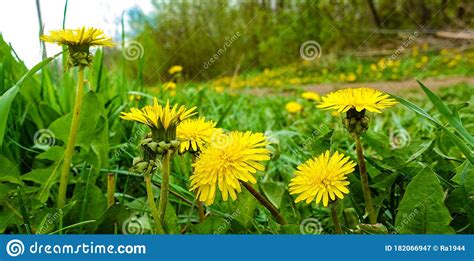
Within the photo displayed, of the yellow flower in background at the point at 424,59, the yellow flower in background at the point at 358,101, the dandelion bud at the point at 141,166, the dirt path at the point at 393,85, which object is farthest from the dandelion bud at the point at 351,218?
the yellow flower in background at the point at 424,59

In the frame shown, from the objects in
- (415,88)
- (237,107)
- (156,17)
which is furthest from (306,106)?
(156,17)

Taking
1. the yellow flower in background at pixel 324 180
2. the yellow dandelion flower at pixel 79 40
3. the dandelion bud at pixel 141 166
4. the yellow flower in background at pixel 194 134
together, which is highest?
the yellow dandelion flower at pixel 79 40

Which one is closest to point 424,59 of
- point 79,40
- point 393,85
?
point 393,85

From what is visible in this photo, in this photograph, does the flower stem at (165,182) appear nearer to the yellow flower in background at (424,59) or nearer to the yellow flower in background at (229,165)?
the yellow flower in background at (229,165)

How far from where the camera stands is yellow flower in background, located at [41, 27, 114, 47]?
728 millimetres

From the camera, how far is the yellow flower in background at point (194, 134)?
0.67 metres

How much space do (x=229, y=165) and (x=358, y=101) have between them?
0.50ft

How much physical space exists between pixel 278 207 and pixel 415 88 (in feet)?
9.58

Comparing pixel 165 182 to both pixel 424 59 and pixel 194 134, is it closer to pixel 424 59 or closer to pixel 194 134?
pixel 194 134

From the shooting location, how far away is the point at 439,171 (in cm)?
83

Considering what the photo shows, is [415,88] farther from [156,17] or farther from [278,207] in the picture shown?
[278,207]

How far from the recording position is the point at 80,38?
73 cm

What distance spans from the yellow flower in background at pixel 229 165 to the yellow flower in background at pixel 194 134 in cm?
3

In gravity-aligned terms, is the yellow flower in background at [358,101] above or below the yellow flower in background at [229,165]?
above
